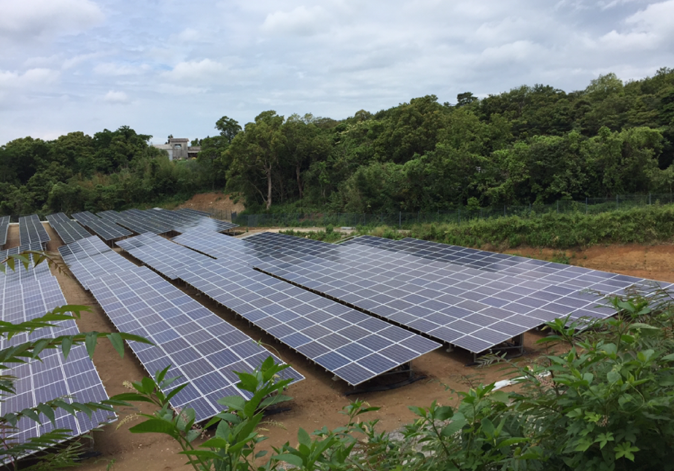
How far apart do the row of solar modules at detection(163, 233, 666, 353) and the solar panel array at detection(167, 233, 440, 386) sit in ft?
4.40

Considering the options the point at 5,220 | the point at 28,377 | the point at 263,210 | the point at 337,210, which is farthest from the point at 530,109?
the point at 5,220

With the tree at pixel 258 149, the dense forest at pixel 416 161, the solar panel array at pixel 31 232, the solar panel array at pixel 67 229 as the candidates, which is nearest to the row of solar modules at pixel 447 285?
the dense forest at pixel 416 161

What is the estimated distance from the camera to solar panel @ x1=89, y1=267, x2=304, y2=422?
1179cm

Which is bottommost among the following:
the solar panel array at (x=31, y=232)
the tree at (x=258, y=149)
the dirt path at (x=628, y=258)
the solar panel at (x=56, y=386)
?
the dirt path at (x=628, y=258)

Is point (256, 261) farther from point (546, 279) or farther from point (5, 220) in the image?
point (5, 220)

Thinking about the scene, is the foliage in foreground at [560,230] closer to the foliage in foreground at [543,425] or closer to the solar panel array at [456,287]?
the solar panel array at [456,287]

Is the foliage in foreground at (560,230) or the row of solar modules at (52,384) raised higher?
the row of solar modules at (52,384)

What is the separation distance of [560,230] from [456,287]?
44.7 ft

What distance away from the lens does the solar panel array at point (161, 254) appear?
86.3ft

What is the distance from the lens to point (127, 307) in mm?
18859

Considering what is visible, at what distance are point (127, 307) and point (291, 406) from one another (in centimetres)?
1020

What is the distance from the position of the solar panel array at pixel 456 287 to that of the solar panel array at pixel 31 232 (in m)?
24.8

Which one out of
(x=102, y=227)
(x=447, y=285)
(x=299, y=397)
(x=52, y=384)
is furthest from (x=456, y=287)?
(x=102, y=227)

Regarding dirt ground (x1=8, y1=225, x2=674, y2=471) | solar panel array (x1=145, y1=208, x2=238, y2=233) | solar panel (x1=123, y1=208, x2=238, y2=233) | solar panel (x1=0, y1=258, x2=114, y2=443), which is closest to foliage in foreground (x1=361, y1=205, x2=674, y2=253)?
dirt ground (x1=8, y1=225, x2=674, y2=471)
